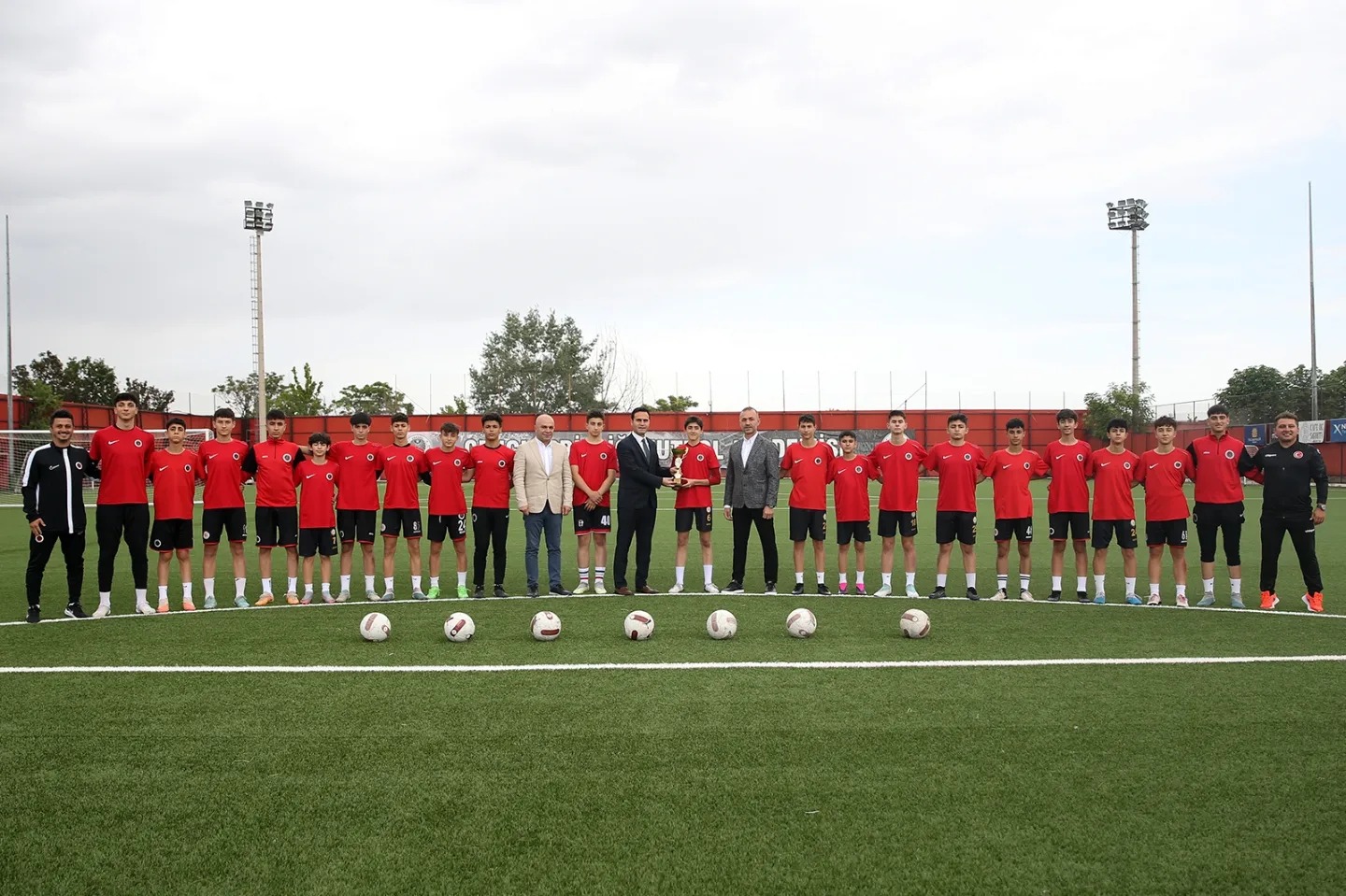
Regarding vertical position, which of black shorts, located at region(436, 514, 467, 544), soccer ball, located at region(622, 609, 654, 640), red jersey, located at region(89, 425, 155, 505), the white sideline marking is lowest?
the white sideline marking

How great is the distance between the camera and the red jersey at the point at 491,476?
424 inches

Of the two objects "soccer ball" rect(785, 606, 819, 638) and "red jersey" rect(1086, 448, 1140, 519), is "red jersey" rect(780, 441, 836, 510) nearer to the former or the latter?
"red jersey" rect(1086, 448, 1140, 519)

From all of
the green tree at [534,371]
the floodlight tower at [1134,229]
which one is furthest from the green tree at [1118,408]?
the green tree at [534,371]

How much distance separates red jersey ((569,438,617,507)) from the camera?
11086 millimetres

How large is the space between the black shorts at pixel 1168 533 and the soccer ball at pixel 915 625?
3811 millimetres

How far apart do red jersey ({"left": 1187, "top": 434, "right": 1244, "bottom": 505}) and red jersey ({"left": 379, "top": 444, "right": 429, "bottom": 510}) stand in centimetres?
845

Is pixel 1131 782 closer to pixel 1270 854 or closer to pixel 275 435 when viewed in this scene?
pixel 1270 854

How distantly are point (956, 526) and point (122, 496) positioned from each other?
8.83 m

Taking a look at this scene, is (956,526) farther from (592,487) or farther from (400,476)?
(400,476)

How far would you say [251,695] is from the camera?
20.1ft

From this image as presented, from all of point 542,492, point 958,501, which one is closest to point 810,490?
point 958,501

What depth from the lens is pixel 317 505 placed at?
10.5 m

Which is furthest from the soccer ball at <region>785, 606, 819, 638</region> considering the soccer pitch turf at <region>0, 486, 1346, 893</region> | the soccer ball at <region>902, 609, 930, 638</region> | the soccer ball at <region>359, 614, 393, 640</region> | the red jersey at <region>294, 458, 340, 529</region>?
the red jersey at <region>294, 458, 340, 529</region>

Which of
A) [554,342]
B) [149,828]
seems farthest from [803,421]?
[554,342]
